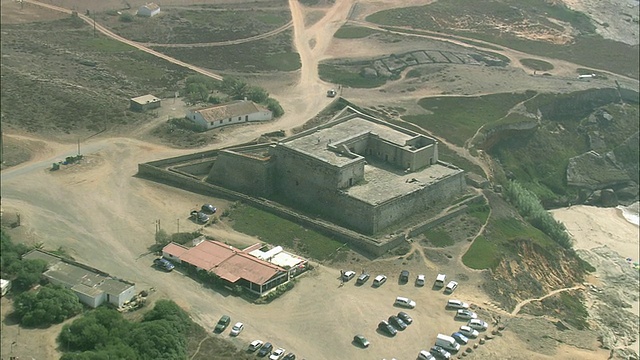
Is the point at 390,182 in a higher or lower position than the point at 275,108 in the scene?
higher

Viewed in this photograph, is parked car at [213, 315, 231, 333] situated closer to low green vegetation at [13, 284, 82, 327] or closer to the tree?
low green vegetation at [13, 284, 82, 327]

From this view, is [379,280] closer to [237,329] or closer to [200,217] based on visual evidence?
[237,329]

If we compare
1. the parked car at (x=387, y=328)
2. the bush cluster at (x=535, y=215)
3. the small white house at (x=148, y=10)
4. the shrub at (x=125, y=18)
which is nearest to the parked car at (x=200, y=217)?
the parked car at (x=387, y=328)

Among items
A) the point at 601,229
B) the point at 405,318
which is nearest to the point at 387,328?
the point at 405,318

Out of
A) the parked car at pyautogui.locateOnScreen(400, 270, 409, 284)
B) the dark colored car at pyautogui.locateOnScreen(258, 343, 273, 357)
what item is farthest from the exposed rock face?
the dark colored car at pyautogui.locateOnScreen(258, 343, 273, 357)

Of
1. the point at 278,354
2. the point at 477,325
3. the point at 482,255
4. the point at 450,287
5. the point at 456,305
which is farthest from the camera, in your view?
the point at 482,255

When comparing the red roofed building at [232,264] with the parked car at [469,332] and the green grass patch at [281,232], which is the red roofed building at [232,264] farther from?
the parked car at [469,332]
